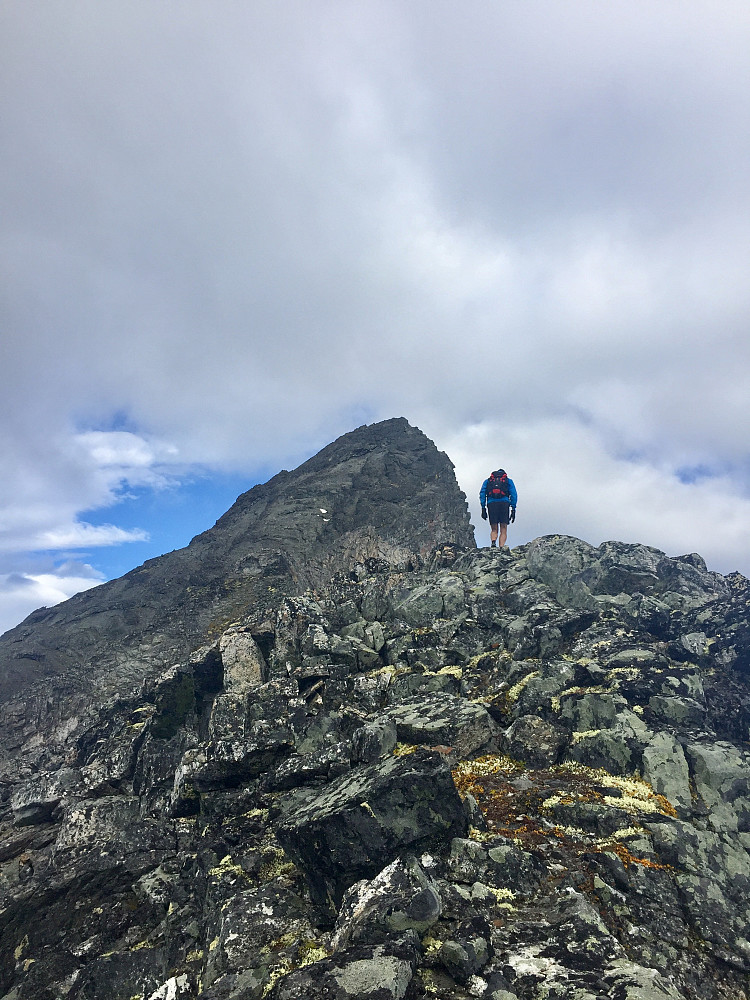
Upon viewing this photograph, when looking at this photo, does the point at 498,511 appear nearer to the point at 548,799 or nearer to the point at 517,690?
the point at 517,690

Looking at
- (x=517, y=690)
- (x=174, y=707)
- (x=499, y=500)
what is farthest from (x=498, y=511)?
(x=174, y=707)

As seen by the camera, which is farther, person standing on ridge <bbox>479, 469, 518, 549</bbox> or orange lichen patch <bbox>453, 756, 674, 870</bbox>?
person standing on ridge <bbox>479, 469, 518, 549</bbox>

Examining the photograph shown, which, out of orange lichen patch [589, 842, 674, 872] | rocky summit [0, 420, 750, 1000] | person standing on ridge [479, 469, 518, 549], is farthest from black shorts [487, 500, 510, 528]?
orange lichen patch [589, 842, 674, 872]

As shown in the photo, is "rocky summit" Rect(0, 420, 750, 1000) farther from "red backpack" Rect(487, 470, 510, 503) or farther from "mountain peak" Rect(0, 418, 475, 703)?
"mountain peak" Rect(0, 418, 475, 703)

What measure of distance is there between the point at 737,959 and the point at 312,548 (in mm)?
49042

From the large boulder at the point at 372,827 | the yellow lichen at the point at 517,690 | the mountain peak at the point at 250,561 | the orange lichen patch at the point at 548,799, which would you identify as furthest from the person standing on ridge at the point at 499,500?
the large boulder at the point at 372,827

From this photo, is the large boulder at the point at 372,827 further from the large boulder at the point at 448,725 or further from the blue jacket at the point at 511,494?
the blue jacket at the point at 511,494

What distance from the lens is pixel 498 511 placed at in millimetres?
43812

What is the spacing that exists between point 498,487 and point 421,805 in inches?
1274

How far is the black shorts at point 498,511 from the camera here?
43438 mm

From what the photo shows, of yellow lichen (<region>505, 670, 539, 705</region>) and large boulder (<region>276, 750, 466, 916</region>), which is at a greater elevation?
yellow lichen (<region>505, 670, 539, 705</region>)

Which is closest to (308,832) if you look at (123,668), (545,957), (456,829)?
(456,829)

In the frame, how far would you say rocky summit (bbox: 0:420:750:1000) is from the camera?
10.6 m

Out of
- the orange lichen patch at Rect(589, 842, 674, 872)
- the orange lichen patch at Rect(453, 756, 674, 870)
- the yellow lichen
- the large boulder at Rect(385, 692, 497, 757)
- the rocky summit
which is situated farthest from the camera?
the yellow lichen
